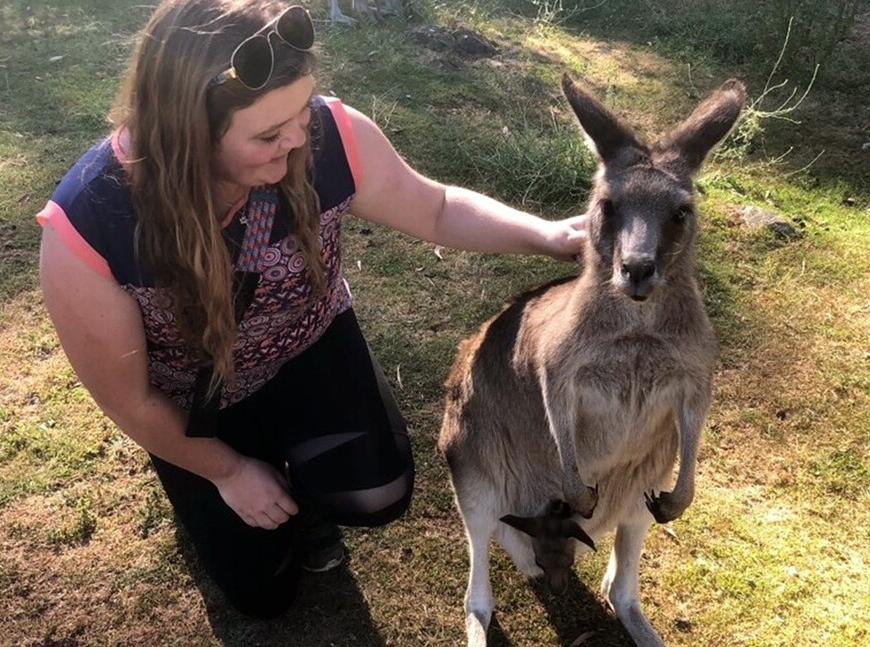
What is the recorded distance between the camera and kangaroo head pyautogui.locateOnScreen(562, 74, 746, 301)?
65.6 inches

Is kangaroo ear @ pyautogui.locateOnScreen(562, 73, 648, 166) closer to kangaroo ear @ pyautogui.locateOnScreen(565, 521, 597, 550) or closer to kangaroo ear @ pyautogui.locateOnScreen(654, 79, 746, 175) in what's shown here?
kangaroo ear @ pyautogui.locateOnScreen(654, 79, 746, 175)

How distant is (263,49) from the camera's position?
1427 millimetres

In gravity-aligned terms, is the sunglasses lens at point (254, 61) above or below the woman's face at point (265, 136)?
above

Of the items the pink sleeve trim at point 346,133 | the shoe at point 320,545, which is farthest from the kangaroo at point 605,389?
the pink sleeve trim at point 346,133

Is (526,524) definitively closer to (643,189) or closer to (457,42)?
(643,189)

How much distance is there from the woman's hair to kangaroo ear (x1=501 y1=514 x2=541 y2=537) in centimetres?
84

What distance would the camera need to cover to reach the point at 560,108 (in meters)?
4.67

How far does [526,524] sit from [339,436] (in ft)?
1.68

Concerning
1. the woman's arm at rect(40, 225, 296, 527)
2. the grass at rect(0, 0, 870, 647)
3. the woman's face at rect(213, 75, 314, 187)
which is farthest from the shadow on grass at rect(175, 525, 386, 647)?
the woman's face at rect(213, 75, 314, 187)

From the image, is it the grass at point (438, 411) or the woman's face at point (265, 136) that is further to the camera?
the grass at point (438, 411)

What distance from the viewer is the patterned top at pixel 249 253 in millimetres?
1577

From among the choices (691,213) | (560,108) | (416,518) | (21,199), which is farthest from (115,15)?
(691,213)

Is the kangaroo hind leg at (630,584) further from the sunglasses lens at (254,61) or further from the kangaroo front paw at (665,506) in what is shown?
the sunglasses lens at (254,61)

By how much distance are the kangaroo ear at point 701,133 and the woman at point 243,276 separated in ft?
1.14
